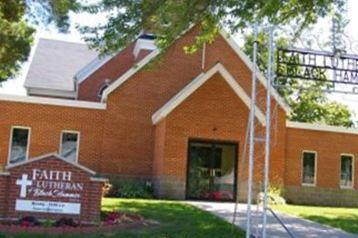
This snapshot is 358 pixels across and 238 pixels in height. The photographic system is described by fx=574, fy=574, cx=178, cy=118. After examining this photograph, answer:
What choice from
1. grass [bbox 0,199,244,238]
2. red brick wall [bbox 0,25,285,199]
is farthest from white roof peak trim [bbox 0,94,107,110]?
grass [bbox 0,199,244,238]

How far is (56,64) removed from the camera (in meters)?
36.4

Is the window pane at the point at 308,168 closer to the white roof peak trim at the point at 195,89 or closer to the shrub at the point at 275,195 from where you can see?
the shrub at the point at 275,195

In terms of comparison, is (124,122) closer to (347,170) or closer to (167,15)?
(347,170)

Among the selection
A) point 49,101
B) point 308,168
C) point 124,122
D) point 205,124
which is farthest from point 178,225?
point 308,168

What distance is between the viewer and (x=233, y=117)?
85.9 ft

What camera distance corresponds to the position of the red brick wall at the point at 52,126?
2581 cm

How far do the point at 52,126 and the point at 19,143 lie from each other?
1678 millimetres

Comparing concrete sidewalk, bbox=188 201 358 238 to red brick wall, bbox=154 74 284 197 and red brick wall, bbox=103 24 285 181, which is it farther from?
red brick wall, bbox=103 24 285 181

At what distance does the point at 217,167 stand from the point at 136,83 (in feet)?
18.2

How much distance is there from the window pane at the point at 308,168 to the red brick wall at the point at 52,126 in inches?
405

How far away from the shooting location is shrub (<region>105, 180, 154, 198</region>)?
2472cm

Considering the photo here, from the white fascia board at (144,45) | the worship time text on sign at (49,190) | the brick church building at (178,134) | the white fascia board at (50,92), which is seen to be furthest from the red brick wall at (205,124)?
the worship time text on sign at (49,190)

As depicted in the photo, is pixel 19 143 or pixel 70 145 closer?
pixel 19 143

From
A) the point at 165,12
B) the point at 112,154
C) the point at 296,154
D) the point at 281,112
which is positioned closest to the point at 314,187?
the point at 296,154
